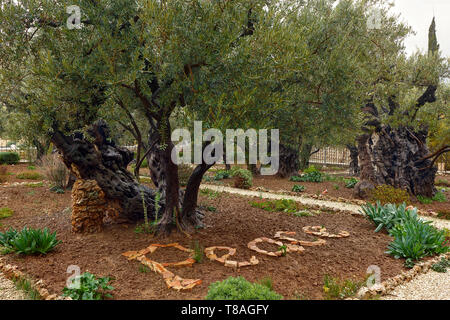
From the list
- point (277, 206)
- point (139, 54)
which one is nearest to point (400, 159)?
point (277, 206)

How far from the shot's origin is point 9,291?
5.43m

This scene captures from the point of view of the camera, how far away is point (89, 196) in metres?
7.84

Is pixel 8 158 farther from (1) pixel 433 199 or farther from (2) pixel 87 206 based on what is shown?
(1) pixel 433 199

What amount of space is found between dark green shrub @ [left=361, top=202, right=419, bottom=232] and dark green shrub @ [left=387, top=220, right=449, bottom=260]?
1.92 ft

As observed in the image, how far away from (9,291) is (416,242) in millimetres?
8033

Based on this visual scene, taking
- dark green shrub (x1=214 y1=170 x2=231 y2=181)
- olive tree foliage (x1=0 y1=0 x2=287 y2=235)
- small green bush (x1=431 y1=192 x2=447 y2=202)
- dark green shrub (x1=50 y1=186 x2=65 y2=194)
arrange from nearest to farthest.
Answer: olive tree foliage (x1=0 y1=0 x2=287 y2=235) → small green bush (x1=431 y1=192 x2=447 y2=202) → dark green shrub (x1=50 y1=186 x2=65 y2=194) → dark green shrub (x1=214 y1=170 x2=231 y2=181)

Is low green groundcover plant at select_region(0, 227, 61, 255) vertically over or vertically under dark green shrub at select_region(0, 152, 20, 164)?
under

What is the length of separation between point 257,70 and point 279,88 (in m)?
1.33

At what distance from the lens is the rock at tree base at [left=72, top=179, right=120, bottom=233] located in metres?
7.82

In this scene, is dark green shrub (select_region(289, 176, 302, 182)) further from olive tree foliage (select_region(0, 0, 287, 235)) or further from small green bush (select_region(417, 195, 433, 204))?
olive tree foliage (select_region(0, 0, 287, 235))

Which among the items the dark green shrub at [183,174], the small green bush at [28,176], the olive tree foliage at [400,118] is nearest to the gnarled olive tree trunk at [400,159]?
the olive tree foliage at [400,118]

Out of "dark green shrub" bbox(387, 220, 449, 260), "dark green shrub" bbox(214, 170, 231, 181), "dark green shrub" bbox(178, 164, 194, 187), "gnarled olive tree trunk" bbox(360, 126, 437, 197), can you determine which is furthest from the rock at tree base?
"gnarled olive tree trunk" bbox(360, 126, 437, 197)

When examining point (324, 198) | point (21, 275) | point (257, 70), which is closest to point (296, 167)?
point (324, 198)
